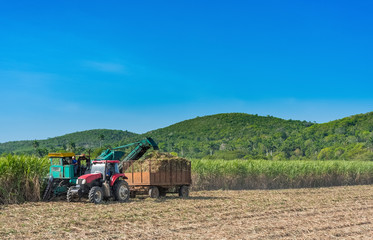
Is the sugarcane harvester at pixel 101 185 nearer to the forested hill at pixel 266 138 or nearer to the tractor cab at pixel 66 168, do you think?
the tractor cab at pixel 66 168

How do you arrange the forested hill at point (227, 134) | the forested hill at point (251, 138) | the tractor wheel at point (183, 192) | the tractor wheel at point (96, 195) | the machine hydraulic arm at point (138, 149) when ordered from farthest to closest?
the forested hill at point (227, 134)
the forested hill at point (251, 138)
the tractor wheel at point (183, 192)
the machine hydraulic arm at point (138, 149)
the tractor wheel at point (96, 195)

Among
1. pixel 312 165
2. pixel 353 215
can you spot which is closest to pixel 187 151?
pixel 312 165

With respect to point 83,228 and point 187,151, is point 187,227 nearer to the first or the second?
point 83,228

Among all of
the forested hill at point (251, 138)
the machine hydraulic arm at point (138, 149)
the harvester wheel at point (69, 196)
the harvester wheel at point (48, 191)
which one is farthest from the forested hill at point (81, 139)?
the harvester wheel at point (69, 196)

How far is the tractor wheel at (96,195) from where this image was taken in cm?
1595

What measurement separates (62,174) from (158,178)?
4154mm

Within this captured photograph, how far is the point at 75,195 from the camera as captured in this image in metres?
16.5

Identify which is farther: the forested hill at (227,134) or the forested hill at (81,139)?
the forested hill at (81,139)

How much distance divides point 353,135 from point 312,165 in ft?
181

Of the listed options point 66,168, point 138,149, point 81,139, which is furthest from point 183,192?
point 81,139

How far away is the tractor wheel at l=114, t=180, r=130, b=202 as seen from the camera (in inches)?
664

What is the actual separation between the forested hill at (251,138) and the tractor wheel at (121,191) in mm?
36972

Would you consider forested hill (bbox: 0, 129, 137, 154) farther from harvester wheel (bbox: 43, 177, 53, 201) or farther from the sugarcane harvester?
the sugarcane harvester

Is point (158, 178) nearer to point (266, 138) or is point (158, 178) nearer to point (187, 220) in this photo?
point (187, 220)
